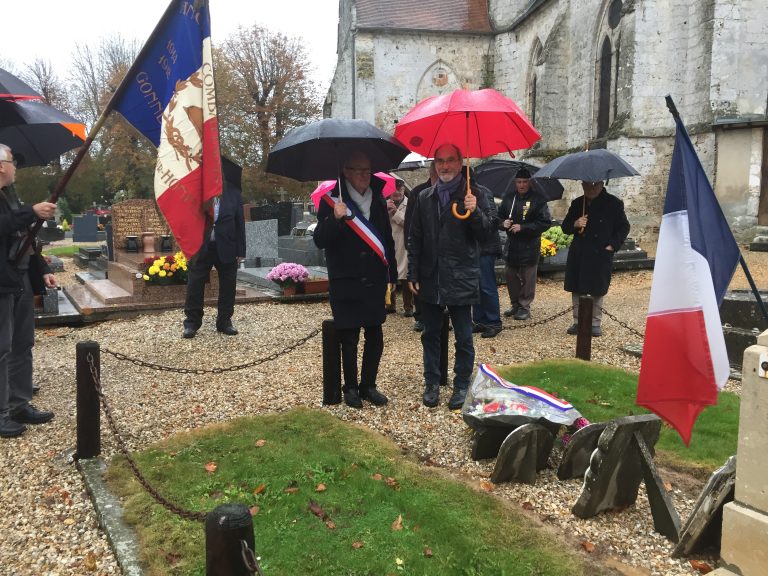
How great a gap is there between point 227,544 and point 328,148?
12.3 ft

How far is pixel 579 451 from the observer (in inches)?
142

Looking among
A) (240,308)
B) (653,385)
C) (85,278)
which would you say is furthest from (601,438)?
(85,278)

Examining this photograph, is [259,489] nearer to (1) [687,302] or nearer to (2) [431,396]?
(2) [431,396]

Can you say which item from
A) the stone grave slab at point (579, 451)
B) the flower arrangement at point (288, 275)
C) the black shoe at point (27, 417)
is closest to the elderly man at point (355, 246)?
the stone grave slab at point (579, 451)

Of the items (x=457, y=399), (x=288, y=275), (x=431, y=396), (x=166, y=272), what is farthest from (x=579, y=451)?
(x=166, y=272)

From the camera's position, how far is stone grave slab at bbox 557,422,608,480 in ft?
11.6

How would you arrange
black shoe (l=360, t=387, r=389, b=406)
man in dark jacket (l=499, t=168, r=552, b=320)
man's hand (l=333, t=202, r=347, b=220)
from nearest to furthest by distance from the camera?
man's hand (l=333, t=202, r=347, b=220) < black shoe (l=360, t=387, r=389, b=406) < man in dark jacket (l=499, t=168, r=552, b=320)

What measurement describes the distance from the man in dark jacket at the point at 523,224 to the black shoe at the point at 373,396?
3.66 meters

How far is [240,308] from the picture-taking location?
31.0 ft

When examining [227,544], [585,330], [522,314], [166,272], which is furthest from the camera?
[166,272]

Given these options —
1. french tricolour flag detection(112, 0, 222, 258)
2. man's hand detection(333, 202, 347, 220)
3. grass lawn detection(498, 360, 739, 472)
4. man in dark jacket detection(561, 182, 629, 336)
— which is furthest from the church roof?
french tricolour flag detection(112, 0, 222, 258)

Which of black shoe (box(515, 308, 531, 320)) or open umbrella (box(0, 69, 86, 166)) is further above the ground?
open umbrella (box(0, 69, 86, 166))

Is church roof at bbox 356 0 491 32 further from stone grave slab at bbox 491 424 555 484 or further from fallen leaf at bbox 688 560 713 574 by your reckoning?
fallen leaf at bbox 688 560 713 574

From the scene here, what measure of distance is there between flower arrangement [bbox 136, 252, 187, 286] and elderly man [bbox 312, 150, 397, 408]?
17.5 ft
